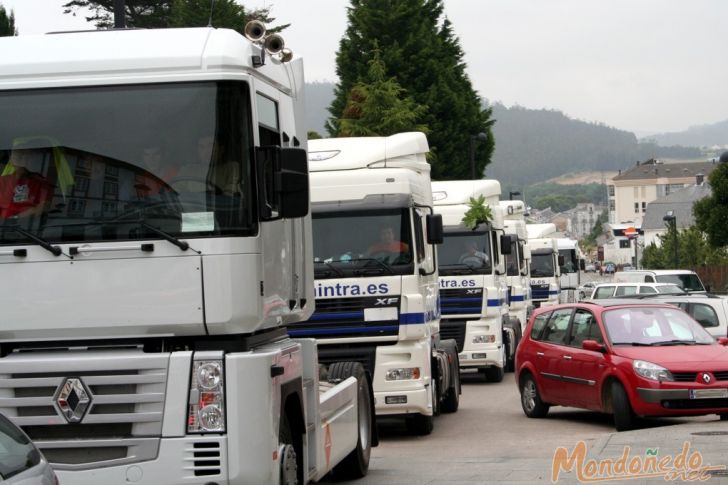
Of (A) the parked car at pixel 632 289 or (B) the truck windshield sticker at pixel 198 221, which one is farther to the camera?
(A) the parked car at pixel 632 289

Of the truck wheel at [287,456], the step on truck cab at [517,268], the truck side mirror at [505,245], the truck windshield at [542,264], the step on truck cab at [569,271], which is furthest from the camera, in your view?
the step on truck cab at [569,271]

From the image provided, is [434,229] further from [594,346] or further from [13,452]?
[13,452]

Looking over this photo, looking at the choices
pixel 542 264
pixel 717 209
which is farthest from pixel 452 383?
pixel 717 209

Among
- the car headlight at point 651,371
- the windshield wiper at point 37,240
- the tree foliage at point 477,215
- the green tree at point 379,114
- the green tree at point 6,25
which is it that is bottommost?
the car headlight at point 651,371

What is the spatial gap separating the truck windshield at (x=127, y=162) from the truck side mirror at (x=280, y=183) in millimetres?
105

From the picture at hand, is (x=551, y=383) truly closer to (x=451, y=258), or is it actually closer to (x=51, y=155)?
(x=451, y=258)

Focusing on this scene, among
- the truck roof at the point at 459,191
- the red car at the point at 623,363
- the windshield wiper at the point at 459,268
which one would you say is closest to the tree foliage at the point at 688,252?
the truck roof at the point at 459,191

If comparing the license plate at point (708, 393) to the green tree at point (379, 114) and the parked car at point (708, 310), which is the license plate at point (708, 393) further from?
the green tree at point (379, 114)

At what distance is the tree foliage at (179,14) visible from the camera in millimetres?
46812

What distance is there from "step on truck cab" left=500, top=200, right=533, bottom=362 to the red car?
36.7 ft

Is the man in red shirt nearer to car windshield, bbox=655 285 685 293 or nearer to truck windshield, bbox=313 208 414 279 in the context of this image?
truck windshield, bbox=313 208 414 279

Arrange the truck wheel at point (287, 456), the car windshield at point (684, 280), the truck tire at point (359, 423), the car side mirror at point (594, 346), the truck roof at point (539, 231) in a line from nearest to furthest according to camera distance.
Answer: the truck wheel at point (287, 456), the truck tire at point (359, 423), the car side mirror at point (594, 346), the car windshield at point (684, 280), the truck roof at point (539, 231)

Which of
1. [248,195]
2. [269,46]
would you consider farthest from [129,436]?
[269,46]

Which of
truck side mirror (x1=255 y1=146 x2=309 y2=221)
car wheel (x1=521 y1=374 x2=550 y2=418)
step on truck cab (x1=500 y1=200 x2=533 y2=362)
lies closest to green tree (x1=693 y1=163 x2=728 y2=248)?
step on truck cab (x1=500 y1=200 x2=533 y2=362)
